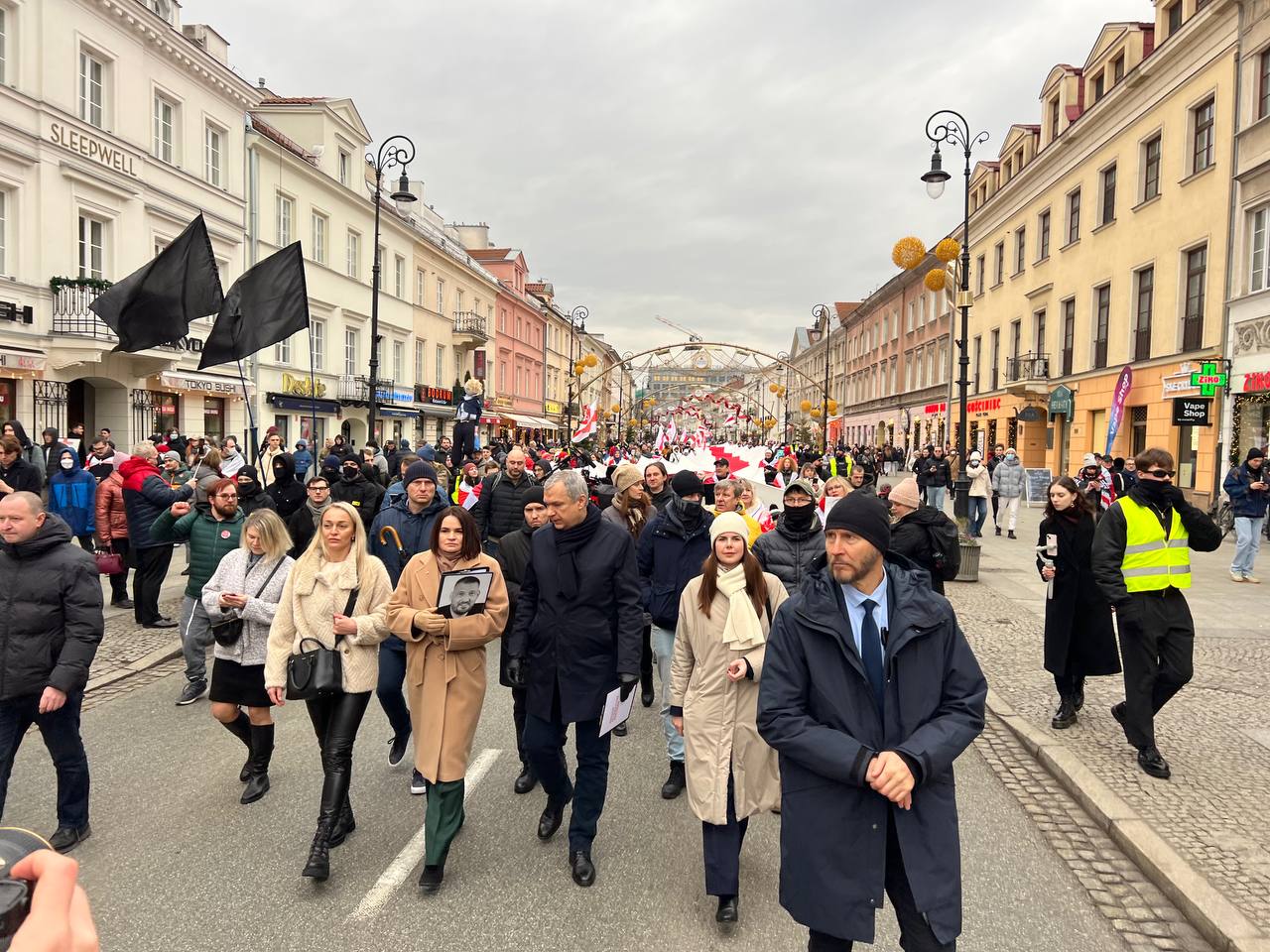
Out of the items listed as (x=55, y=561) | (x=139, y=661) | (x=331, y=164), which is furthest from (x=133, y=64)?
(x=55, y=561)

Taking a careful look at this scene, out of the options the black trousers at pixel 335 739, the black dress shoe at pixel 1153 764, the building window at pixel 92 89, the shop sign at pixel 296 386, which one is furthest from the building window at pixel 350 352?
the black dress shoe at pixel 1153 764

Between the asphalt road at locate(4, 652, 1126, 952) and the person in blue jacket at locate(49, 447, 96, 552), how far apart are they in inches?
273

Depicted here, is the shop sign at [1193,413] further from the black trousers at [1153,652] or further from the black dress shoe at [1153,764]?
the black dress shoe at [1153,764]

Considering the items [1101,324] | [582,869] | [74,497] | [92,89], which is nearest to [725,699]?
[582,869]

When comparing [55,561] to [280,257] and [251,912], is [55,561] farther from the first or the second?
[280,257]

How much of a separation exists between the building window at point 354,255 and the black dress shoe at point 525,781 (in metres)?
30.2

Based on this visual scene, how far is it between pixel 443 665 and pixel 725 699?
1368 millimetres

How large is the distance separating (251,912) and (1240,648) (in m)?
8.74

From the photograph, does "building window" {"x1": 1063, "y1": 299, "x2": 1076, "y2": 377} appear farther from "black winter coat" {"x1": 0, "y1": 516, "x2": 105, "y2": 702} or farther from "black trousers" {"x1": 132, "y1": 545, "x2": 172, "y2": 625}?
"black winter coat" {"x1": 0, "y1": 516, "x2": 105, "y2": 702}

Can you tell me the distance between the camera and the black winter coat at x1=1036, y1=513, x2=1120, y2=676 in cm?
552

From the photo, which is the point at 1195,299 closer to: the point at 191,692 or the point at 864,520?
the point at 864,520

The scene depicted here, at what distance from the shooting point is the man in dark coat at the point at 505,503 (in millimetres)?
7984

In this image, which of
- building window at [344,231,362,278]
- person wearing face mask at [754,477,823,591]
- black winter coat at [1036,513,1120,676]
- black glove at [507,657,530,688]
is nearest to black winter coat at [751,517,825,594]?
person wearing face mask at [754,477,823,591]

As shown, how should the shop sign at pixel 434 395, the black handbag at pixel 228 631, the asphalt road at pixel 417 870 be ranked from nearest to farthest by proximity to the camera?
1. the asphalt road at pixel 417 870
2. the black handbag at pixel 228 631
3. the shop sign at pixel 434 395
